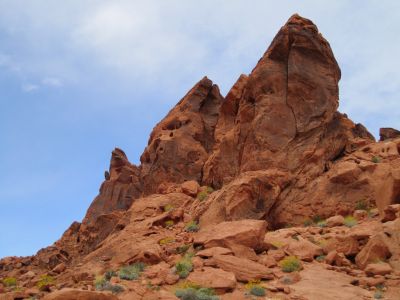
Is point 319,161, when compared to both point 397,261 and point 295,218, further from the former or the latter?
point 397,261

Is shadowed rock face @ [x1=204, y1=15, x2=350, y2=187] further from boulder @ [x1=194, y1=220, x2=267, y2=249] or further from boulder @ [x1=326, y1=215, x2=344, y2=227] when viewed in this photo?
boulder @ [x1=194, y1=220, x2=267, y2=249]

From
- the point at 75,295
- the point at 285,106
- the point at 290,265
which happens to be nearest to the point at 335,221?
the point at 290,265

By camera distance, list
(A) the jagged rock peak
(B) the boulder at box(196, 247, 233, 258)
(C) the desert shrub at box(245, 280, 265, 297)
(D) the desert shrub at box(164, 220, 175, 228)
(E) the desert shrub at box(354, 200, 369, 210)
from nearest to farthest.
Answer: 1. (C) the desert shrub at box(245, 280, 265, 297)
2. (B) the boulder at box(196, 247, 233, 258)
3. (E) the desert shrub at box(354, 200, 369, 210)
4. (D) the desert shrub at box(164, 220, 175, 228)
5. (A) the jagged rock peak

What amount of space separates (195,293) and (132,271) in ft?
12.7

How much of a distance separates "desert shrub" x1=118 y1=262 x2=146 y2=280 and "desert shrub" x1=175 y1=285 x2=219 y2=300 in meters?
2.33

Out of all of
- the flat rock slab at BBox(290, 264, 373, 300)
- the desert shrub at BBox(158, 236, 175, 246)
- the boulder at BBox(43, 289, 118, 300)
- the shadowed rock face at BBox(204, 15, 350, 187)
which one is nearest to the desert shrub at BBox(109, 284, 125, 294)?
the boulder at BBox(43, 289, 118, 300)

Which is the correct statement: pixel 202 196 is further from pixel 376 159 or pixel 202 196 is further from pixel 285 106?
pixel 376 159

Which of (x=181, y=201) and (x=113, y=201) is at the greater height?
(x=113, y=201)

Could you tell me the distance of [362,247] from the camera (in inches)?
705

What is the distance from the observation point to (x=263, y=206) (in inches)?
949

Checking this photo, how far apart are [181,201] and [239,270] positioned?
12908 mm

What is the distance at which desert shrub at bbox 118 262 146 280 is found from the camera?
17.0 meters

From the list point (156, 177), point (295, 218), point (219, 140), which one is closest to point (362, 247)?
point (295, 218)

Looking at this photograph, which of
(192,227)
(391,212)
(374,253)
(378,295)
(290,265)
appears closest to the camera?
(378,295)
